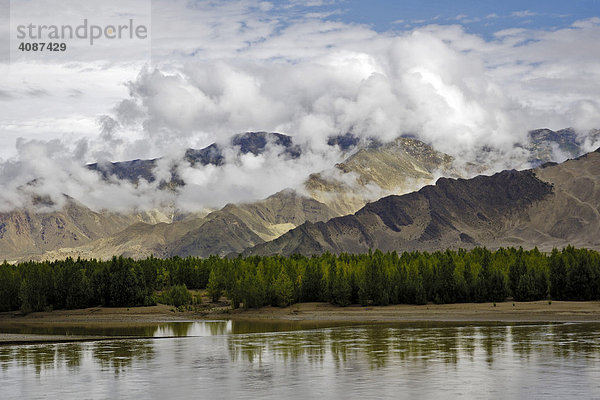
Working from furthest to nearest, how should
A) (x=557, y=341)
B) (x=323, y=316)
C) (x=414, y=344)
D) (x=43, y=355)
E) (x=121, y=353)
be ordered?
Answer: (x=323, y=316) → (x=414, y=344) → (x=557, y=341) → (x=121, y=353) → (x=43, y=355)

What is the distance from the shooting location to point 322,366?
81438mm

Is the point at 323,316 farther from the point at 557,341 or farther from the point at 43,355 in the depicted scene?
the point at 43,355

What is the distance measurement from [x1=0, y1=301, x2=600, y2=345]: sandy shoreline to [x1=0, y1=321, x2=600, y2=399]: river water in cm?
2447

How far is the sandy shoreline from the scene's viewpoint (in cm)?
14688

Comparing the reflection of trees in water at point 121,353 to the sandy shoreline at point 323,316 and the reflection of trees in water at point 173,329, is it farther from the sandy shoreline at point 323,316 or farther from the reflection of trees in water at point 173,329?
the reflection of trees in water at point 173,329

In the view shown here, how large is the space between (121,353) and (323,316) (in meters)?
84.1

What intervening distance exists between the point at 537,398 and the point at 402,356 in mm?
28527

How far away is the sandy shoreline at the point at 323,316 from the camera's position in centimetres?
14688

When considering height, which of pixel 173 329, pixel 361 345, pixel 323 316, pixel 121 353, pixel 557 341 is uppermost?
pixel 121 353

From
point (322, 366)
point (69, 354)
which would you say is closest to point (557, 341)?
point (322, 366)

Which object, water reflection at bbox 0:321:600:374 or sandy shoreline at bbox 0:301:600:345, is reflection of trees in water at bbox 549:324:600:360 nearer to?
water reflection at bbox 0:321:600:374

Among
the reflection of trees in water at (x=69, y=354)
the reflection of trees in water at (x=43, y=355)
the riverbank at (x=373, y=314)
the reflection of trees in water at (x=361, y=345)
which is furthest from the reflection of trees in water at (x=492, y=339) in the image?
the reflection of trees in water at (x=43, y=355)

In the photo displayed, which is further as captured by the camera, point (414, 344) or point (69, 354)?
point (414, 344)

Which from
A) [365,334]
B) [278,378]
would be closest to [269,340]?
[365,334]
